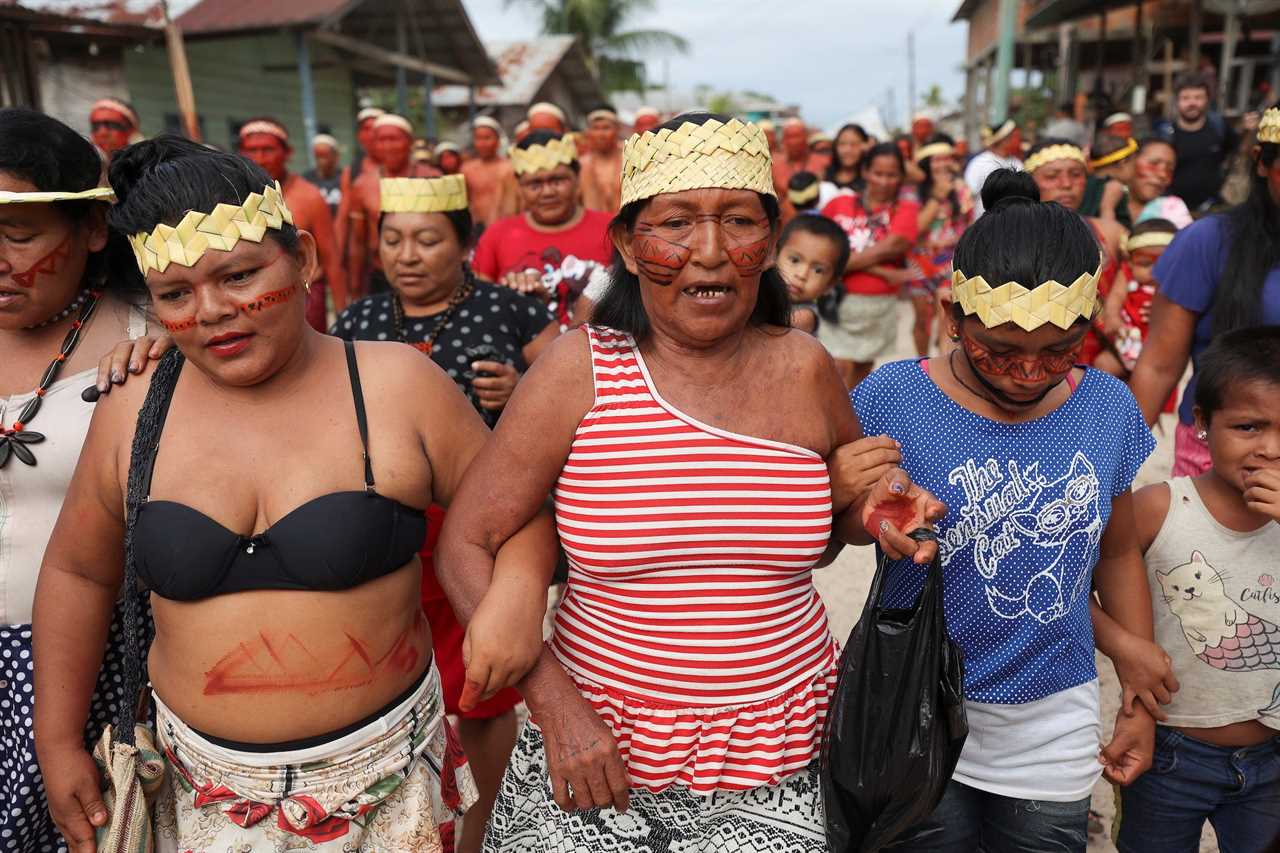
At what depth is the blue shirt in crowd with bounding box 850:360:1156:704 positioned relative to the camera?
1.97m

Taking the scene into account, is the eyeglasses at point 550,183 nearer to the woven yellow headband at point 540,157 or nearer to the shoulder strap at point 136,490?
the woven yellow headband at point 540,157

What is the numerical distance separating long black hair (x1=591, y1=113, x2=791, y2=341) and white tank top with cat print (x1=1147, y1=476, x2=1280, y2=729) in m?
1.12

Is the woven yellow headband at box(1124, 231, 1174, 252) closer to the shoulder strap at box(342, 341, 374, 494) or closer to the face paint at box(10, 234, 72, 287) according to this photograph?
the shoulder strap at box(342, 341, 374, 494)

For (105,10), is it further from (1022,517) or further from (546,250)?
(1022,517)

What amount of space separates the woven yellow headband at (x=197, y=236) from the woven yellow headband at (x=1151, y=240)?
451 cm

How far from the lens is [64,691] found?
74.1 inches

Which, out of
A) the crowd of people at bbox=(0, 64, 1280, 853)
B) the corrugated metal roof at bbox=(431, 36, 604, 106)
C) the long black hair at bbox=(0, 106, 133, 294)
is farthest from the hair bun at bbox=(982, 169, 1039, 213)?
the corrugated metal roof at bbox=(431, 36, 604, 106)

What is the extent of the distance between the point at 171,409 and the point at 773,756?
1.38 m

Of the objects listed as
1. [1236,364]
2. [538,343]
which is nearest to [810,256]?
[538,343]

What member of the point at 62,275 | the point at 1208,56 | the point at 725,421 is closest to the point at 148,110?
the point at 62,275

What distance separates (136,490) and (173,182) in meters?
0.58

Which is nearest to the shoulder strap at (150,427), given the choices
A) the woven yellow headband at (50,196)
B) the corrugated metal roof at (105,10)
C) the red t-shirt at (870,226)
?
the woven yellow headband at (50,196)

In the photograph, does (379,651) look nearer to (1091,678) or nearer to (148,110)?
(1091,678)

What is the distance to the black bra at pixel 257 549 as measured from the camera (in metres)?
1.69
